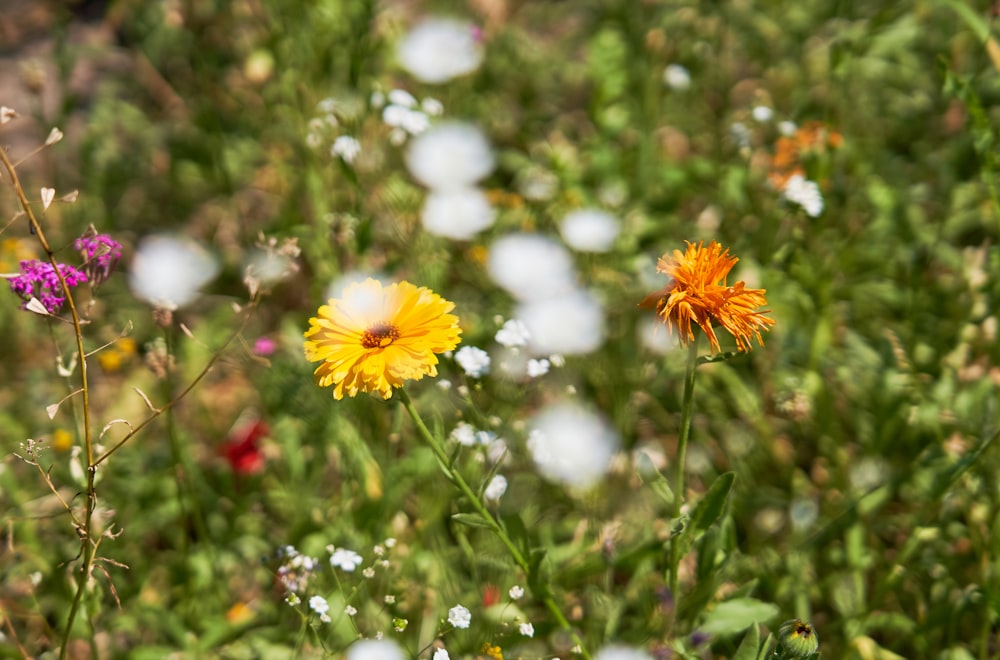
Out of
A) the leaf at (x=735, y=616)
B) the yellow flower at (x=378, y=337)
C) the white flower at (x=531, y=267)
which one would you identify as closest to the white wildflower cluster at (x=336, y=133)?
the white flower at (x=531, y=267)

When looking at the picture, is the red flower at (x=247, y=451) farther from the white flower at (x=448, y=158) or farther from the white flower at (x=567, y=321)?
the white flower at (x=448, y=158)

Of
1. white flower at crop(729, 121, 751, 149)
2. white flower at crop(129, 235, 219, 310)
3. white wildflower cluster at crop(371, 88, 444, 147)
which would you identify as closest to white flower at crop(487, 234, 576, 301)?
white wildflower cluster at crop(371, 88, 444, 147)

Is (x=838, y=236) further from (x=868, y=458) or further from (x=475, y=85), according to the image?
(x=475, y=85)

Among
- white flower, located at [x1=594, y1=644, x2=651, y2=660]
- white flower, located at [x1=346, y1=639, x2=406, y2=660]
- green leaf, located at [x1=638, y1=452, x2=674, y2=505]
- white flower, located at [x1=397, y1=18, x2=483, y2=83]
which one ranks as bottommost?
white flower, located at [x1=594, y1=644, x2=651, y2=660]

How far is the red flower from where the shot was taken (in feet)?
7.45

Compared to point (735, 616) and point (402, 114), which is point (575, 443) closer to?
point (735, 616)

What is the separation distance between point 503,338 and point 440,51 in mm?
1491

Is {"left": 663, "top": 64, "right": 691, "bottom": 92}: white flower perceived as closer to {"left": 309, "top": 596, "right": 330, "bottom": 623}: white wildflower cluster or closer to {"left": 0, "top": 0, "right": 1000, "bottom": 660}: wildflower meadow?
{"left": 0, "top": 0, "right": 1000, "bottom": 660}: wildflower meadow

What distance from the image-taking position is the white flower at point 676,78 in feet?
9.14

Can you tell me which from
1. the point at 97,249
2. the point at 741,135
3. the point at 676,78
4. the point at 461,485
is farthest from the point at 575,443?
the point at 676,78

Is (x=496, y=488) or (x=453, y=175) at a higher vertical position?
(x=496, y=488)

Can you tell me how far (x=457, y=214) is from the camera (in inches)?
99.7

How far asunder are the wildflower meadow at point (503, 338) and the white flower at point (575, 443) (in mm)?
11

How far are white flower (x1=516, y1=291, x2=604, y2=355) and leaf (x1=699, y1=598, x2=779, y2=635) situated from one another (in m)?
0.74
